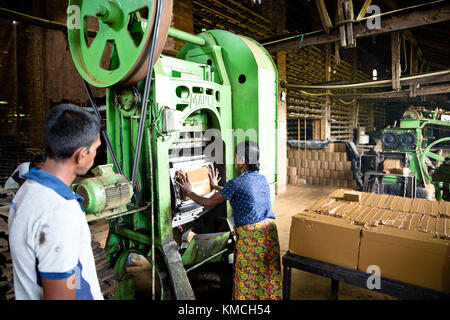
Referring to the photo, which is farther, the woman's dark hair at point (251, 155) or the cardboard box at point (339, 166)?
the cardboard box at point (339, 166)

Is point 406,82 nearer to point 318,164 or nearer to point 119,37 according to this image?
point 318,164

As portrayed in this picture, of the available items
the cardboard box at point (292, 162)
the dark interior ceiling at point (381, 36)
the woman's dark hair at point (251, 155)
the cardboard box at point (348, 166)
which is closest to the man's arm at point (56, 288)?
the woman's dark hair at point (251, 155)

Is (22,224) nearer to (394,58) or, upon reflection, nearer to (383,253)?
(383,253)

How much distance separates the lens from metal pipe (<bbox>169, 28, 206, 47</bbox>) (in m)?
2.69

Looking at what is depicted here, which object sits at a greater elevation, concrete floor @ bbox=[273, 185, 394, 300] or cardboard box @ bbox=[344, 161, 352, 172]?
cardboard box @ bbox=[344, 161, 352, 172]

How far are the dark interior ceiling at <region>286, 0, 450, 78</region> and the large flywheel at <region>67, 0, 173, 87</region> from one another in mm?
4441

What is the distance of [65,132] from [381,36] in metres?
14.3

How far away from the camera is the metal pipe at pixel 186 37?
2.69 m

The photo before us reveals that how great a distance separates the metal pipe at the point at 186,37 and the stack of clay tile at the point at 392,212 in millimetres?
2121

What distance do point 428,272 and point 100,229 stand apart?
507 centimetres

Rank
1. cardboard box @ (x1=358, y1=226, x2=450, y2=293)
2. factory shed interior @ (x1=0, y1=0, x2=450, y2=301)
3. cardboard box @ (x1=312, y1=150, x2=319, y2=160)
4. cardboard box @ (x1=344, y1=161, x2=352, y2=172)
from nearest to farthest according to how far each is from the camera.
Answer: cardboard box @ (x1=358, y1=226, x2=450, y2=293), factory shed interior @ (x1=0, y1=0, x2=450, y2=301), cardboard box @ (x1=344, y1=161, x2=352, y2=172), cardboard box @ (x1=312, y1=150, x2=319, y2=160)

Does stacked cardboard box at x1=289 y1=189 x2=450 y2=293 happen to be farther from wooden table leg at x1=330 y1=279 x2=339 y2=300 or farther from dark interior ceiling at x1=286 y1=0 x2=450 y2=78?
dark interior ceiling at x1=286 y1=0 x2=450 y2=78

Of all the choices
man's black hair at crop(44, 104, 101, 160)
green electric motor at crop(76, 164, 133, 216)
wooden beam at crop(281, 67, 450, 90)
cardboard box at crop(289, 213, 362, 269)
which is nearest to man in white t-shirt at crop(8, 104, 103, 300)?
man's black hair at crop(44, 104, 101, 160)

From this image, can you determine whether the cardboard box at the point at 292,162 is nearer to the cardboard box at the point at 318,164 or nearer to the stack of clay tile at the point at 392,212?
the cardboard box at the point at 318,164
